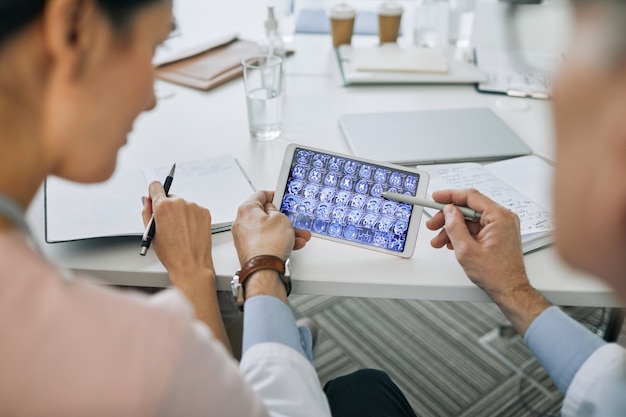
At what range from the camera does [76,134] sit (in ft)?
1.77

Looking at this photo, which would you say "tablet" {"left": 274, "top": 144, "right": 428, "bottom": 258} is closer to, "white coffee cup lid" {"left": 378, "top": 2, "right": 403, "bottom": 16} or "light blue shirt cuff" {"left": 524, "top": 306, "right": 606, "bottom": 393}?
"light blue shirt cuff" {"left": 524, "top": 306, "right": 606, "bottom": 393}

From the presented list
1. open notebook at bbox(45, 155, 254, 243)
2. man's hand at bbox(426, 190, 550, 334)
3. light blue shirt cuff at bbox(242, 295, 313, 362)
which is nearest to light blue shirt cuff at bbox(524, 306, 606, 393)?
man's hand at bbox(426, 190, 550, 334)

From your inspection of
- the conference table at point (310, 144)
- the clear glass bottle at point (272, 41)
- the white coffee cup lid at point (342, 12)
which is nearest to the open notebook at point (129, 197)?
the conference table at point (310, 144)

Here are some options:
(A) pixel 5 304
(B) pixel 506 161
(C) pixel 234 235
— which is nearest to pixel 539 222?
(B) pixel 506 161

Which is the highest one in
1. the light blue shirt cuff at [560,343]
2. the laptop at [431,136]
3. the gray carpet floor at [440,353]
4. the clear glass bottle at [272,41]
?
the clear glass bottle at [272,41]

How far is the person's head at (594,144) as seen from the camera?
1.36 ft

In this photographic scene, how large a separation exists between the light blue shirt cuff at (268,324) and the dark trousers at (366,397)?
0.20 metres

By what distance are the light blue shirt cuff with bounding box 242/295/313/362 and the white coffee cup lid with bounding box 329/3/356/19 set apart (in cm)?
97

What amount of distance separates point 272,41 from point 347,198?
699 millimetres

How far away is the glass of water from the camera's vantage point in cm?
118

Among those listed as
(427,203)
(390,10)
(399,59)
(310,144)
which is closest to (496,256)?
(427,203)

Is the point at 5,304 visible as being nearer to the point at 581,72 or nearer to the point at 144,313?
the point at 144,313

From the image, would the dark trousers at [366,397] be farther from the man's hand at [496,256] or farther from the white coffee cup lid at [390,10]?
the white coffee cup lid at [390,10]

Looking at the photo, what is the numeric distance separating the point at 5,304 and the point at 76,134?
0.17 m
